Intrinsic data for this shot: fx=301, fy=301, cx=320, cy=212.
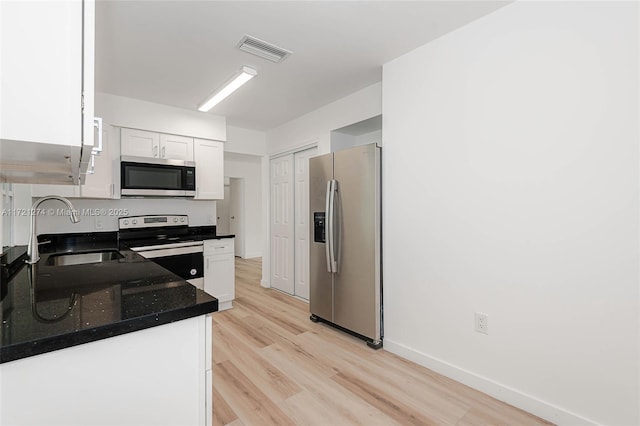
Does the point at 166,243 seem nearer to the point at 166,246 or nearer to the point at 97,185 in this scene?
the point at 166,246

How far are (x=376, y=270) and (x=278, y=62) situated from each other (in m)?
1.96

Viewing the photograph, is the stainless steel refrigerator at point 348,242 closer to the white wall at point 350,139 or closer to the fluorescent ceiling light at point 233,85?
the white wall at point 350,139

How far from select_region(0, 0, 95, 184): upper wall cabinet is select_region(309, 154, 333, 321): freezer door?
233 cm

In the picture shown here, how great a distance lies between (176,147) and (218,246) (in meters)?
1.32

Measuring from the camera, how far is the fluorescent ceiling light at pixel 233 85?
2594mm

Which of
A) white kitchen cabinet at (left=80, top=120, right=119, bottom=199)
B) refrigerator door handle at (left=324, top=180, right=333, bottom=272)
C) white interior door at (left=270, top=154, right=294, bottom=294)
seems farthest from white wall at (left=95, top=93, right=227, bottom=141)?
refrigerator door handle at (left=324, top=180, right=333, bottom=272)

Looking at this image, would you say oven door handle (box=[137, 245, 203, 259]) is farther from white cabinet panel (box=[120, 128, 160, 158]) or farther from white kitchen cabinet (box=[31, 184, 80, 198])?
white cabinet panel (box=[120, 128, 160, 158])

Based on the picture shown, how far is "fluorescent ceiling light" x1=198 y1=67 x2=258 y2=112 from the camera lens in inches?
102

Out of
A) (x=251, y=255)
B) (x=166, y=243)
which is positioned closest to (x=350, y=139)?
(x=166, y=243)

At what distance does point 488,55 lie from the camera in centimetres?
196

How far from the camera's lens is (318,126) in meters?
3.75

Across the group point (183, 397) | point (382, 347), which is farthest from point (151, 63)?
point (382, 347)

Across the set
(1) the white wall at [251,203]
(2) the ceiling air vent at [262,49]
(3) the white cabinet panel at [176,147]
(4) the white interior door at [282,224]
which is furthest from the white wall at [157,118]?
(1) the white wall at [251,203]

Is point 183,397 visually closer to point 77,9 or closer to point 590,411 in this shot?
point 77,9
